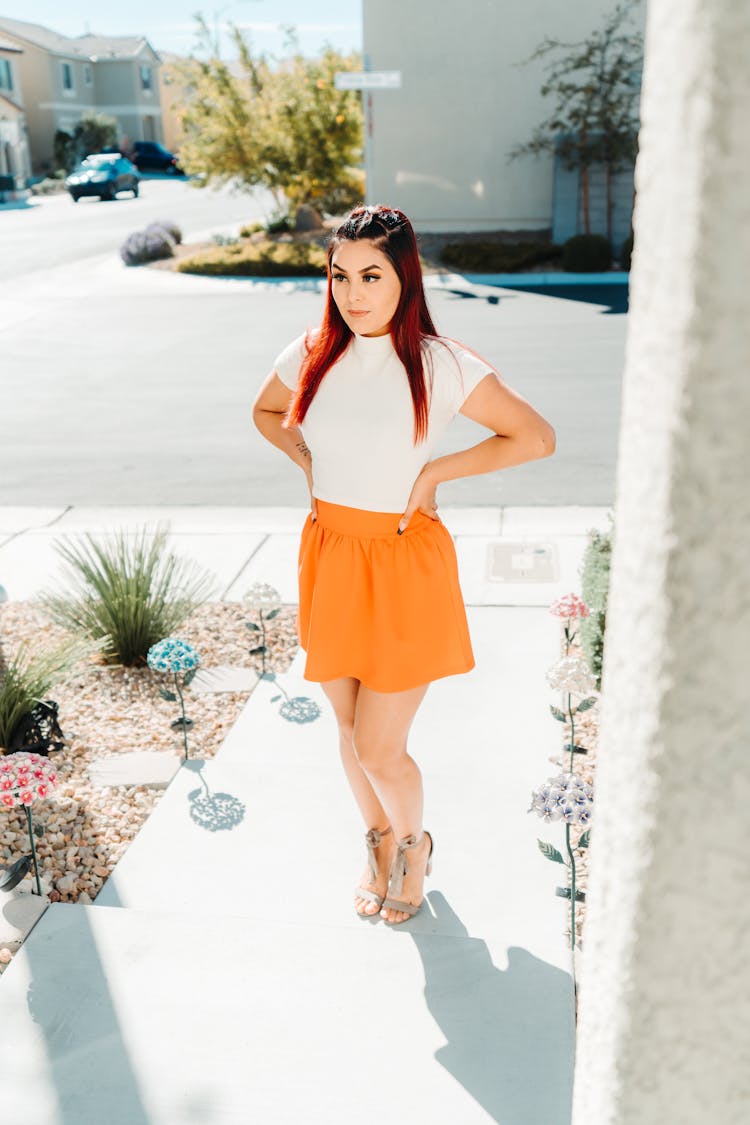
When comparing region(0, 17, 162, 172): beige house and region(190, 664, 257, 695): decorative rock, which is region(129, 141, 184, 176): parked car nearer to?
region(0, 17, 162, 172): beige house

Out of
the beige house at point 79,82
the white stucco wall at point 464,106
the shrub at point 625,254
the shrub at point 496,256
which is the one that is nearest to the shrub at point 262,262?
the white stucco wall at point 464,106

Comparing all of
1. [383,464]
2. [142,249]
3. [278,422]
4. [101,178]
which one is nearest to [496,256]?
[142,249]

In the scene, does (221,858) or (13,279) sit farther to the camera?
(13,279)

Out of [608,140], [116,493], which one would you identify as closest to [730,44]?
[116,493]

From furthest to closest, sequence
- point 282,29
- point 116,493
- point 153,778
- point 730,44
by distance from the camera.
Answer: point 282,29
point 116,493
point 153,778
point 730,44

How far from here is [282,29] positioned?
Answer: 22.6 m

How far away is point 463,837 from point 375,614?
110cm

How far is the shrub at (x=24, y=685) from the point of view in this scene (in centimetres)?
406

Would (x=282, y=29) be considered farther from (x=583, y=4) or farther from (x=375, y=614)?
(x=375, y=614)

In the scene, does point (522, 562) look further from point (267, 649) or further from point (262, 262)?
point (262, 262)

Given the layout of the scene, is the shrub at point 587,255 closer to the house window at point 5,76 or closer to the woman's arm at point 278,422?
the woman's arm at point 278,422

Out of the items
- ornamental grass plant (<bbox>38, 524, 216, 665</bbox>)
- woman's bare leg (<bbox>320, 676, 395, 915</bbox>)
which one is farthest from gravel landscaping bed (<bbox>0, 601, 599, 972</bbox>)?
woman's bare leg (<bbox>320, 676, 395, 915</bbox>)

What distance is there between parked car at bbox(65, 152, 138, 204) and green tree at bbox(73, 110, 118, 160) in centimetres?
1197

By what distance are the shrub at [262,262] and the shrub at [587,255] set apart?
14.7 ft
